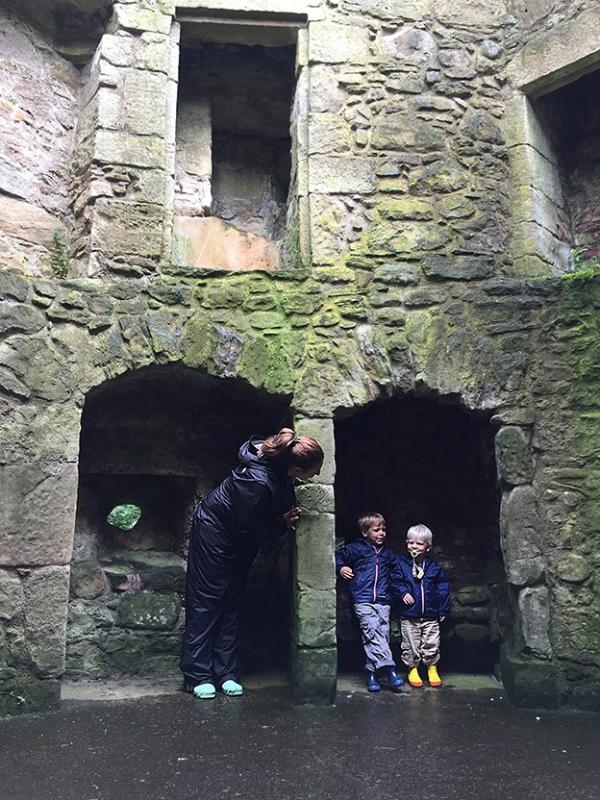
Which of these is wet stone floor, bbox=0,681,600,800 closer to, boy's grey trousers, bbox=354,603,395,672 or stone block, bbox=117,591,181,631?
boy's grey trousers, bbox=354,603,395,672

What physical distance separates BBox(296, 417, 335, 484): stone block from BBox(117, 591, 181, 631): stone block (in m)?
1.51

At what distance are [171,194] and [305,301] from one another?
1.15 m

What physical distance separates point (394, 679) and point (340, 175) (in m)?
3.24

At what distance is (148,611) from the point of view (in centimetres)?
493

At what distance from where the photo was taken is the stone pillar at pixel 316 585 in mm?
4117

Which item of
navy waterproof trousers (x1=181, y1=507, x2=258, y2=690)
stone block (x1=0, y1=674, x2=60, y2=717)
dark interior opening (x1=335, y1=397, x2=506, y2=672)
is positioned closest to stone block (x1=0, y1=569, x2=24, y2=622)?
stone block (x1=0, y1=674, x2=60, y2=717)

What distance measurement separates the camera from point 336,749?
3363mm

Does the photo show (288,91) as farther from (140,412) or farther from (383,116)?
(140,412)

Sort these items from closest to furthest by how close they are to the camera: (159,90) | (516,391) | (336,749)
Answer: (336,749) < (516,391) < (159,90)

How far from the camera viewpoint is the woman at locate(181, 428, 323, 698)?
412 centimetres

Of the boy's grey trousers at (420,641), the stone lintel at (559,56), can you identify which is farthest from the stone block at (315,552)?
the stone lintel at (559,56)

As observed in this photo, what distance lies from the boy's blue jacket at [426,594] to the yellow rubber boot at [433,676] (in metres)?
0.31

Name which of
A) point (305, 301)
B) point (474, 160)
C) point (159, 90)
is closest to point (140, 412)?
point (305, 301)

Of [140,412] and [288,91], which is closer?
[140,412]
